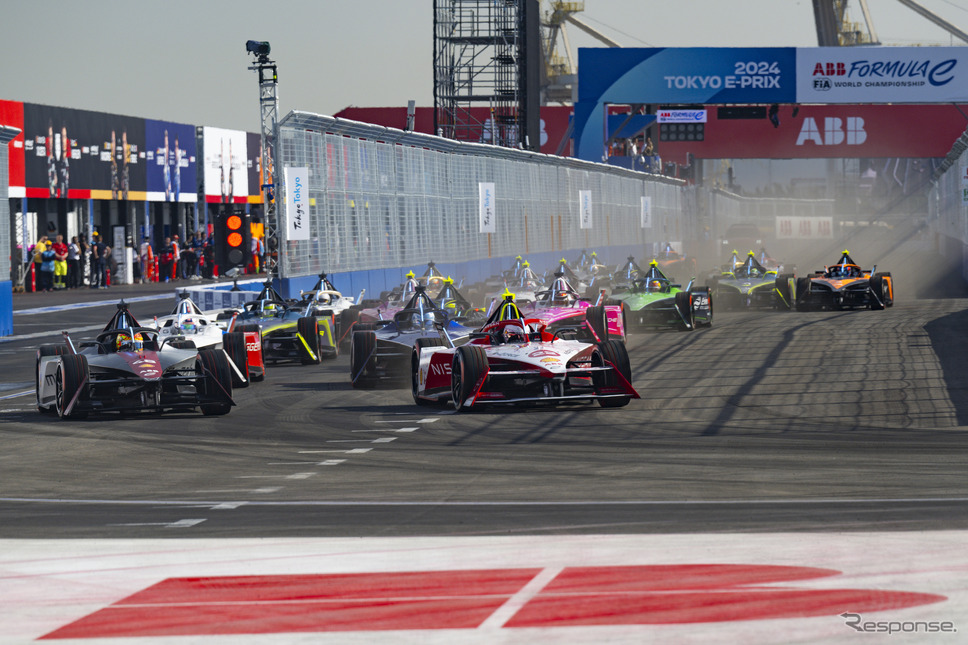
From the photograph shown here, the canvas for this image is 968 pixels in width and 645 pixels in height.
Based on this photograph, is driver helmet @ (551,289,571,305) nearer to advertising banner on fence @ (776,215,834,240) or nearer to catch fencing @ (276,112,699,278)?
catch fencing @ (276,112,699,278)

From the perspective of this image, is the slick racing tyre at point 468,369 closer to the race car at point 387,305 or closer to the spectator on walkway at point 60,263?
the race car at point 387,305

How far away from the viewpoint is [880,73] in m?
49.7

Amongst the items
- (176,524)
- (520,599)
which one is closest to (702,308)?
(176,524)

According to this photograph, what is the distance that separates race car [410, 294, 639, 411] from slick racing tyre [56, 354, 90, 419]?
3.61m

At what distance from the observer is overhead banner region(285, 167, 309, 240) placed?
26.1m

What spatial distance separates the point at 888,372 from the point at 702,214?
7354 cm

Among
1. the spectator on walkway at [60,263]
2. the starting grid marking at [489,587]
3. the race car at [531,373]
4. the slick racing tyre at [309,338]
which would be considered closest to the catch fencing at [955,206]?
the slick racing tyre at [309,338]

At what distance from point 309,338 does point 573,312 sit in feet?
13.3

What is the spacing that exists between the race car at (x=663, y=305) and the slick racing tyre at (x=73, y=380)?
1199 centimetres

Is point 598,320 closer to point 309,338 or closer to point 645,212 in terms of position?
point 309,338

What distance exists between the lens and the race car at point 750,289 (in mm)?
28031

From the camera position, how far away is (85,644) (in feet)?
18.2

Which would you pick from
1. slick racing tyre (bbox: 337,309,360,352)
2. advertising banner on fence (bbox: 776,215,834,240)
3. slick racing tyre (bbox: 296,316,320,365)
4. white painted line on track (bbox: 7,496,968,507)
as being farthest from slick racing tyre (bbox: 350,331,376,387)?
advertising banner on fence (bbox: 776,215,834,240)

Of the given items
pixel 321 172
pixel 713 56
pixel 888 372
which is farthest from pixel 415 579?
pixel 713 56
